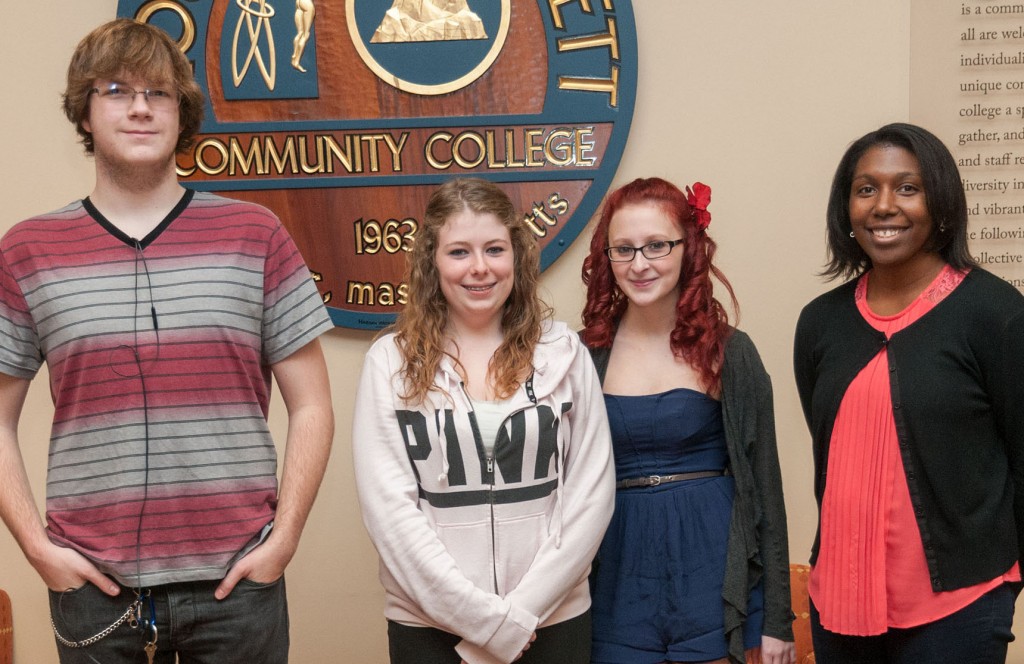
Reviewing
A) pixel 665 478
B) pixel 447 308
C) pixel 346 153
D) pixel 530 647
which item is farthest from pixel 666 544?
pixel 346 153

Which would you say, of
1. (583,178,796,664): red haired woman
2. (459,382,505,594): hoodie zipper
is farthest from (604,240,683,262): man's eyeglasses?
(459,382,505,594): hoodie zipper

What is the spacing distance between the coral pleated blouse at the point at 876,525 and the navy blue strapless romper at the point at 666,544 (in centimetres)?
18

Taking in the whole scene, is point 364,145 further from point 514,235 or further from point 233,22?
point 514,235

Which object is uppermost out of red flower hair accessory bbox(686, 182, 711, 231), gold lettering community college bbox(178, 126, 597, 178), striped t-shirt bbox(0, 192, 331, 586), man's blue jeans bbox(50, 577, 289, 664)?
gold lettering community college bbox(178, 126, 597, 178)

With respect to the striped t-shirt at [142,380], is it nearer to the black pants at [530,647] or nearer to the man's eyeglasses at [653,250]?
the black pants at [530,647]

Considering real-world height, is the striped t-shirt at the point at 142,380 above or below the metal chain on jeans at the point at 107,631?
above

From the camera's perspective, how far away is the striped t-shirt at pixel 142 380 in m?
1.60

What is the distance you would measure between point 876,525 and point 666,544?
1.27ft

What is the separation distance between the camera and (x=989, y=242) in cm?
262

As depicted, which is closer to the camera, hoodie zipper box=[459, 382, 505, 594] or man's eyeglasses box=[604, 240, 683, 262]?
hoodie zipper box=[459, 382, 505, 594]

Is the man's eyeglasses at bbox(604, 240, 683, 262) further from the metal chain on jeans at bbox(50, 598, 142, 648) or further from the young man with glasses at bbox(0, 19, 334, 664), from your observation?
the metal chain on jeans at bbox(50, 598, 142, 648)

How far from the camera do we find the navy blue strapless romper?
1.80 metres

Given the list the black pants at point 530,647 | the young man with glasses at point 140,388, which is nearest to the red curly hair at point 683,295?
the black pants at point 530,647

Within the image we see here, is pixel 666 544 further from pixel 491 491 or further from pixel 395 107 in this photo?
pixel 395 107
